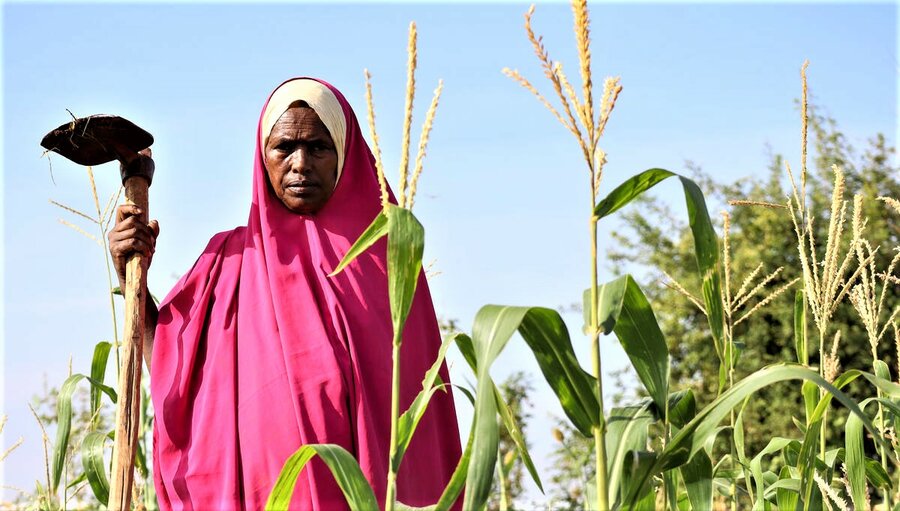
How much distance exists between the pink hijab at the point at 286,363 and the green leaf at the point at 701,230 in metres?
1.31

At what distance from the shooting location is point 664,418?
2443 millimetres

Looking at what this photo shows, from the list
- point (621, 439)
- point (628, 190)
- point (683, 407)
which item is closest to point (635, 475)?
point (621, 439)

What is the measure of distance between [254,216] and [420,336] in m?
0.71

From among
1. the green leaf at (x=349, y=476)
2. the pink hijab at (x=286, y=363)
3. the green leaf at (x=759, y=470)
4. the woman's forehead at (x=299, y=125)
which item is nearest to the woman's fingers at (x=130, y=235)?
the pink hijab at (x=286, y=363)

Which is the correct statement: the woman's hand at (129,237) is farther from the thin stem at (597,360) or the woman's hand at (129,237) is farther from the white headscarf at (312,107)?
the thin stem at (597,360)

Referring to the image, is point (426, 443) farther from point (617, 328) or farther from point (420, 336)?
point (617, 328)

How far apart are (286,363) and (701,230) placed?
1.55 metres

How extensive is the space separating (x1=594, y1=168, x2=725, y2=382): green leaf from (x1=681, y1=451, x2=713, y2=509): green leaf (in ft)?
1.13

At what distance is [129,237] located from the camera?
356 centimetres

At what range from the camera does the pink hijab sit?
11.3 feet

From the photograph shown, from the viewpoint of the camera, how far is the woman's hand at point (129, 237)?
3.56m

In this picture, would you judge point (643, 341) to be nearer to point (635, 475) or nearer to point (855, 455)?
point (635, 475)

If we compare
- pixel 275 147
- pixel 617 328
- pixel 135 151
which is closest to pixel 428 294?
pixel 275 147

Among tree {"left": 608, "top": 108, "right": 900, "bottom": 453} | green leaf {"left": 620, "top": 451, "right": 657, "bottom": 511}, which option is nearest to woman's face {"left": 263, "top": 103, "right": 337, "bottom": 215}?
green leaf {"left": 620, "top": 451, "right": 657, "bottom": 511}
